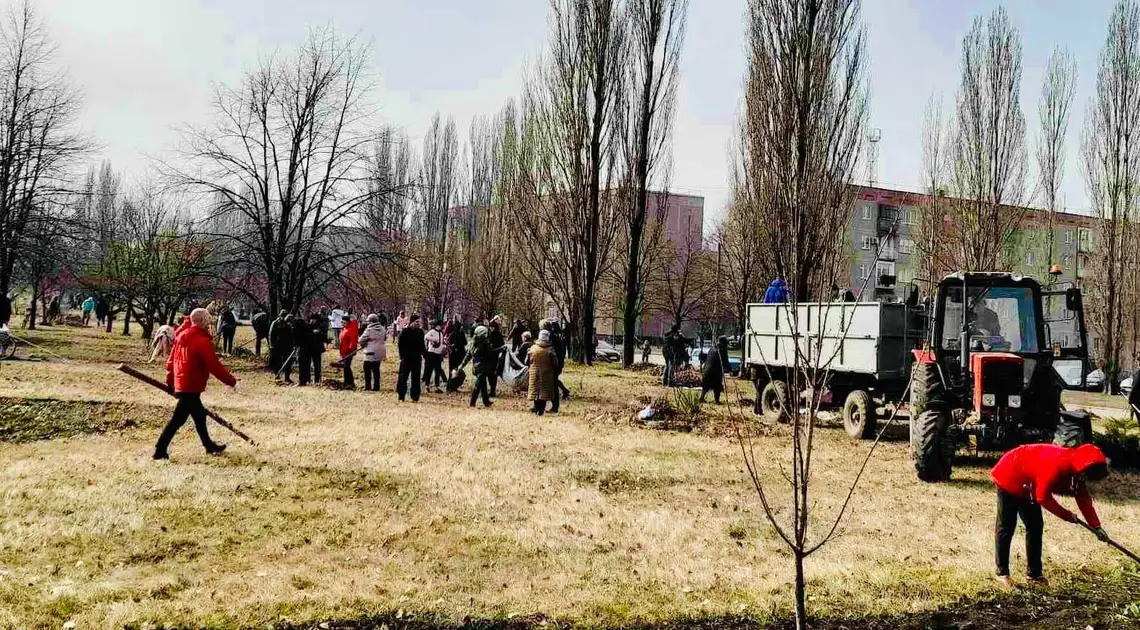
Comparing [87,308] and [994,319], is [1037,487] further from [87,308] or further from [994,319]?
[87,308]

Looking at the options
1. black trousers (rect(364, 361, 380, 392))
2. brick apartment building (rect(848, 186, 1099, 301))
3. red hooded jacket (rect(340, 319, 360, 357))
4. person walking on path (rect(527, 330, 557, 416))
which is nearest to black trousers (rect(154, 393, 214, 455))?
person walking on path (rect(527, 330, 557, 416))

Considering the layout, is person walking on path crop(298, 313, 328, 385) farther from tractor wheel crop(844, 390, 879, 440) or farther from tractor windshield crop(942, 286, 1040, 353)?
tractor windshield crop(942, 286, 1040, 353)

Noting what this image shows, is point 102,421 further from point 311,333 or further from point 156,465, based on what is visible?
point 311,333

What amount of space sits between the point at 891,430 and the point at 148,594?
10.7m

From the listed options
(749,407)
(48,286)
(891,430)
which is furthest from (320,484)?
(48,286)

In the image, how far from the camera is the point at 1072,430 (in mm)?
8711

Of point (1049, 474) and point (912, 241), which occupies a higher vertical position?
point (912, 241)

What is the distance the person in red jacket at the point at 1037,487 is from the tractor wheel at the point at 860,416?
6087 millimetres

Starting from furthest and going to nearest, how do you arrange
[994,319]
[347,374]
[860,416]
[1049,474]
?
[347,374] < [860,416] < [994,319] < [1049,474]

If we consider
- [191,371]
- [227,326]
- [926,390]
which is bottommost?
[191,371]

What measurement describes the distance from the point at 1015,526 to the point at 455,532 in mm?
4160

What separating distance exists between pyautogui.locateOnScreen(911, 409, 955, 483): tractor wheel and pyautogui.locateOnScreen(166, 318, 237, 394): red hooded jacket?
298 inches

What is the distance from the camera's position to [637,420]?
43.5 feet

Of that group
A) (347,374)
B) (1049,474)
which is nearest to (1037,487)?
(1049,474)
